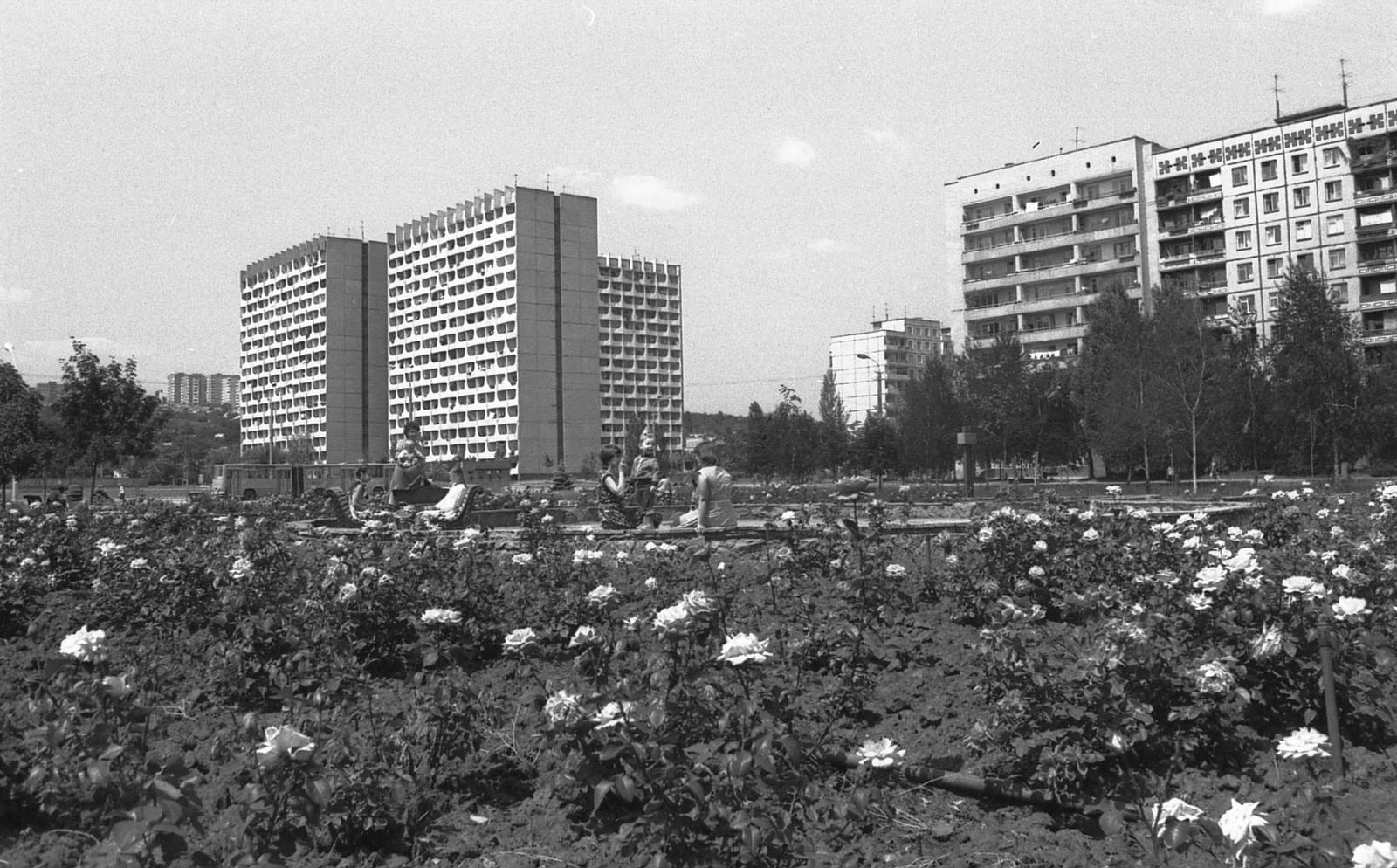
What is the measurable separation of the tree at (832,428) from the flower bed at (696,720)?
47087 mm

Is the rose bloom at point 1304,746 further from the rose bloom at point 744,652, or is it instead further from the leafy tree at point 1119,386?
the leafy tree at point 1119,386

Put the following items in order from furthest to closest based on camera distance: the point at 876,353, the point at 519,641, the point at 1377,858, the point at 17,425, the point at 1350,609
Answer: the point at 876,353 < the point at 17,425 < the point at 1350,609 < the point at 519,641 < the point at 1377,858

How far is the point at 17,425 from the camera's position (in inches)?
1200

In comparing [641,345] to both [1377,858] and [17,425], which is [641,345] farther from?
[1377,858]

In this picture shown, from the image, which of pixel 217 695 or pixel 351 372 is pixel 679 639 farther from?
pixel 351 372

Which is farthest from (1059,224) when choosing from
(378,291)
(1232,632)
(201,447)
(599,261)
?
(201,447)

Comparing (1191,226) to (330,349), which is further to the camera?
(330,349)

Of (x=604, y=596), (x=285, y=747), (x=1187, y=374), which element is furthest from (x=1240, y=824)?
(x=1187, y=374)

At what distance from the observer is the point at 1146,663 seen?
386 cm

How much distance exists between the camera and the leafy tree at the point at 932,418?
51.8 meters

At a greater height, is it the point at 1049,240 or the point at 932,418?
the point at 1049,240

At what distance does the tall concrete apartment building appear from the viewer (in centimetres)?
5619

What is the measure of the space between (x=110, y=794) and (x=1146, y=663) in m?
3.56

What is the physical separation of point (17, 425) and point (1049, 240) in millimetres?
61809
